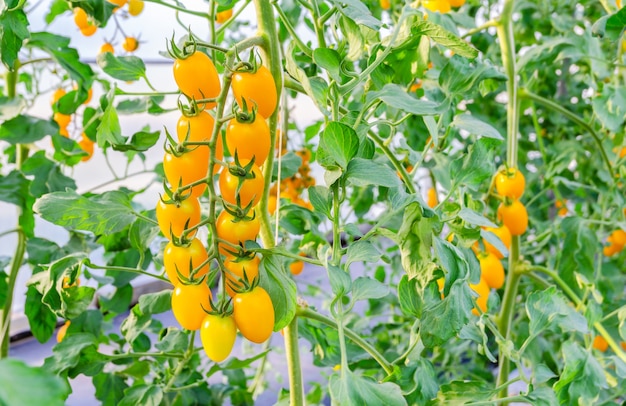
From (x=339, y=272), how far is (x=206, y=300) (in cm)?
9

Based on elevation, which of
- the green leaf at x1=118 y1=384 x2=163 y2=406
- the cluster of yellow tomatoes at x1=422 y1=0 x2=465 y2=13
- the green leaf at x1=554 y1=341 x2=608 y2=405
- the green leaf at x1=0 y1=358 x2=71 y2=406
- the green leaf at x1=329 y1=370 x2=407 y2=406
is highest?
the cluster of yellow tomatoes at x1=422 y1=0 x2=465 y2=13

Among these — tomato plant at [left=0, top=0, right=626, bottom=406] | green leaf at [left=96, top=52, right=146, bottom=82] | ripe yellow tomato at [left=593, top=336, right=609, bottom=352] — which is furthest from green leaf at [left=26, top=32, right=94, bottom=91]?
ripe yellow tomato at [left=593, top=336, right=609, bottom=352]

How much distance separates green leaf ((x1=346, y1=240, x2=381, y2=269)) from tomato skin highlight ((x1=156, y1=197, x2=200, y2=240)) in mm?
112

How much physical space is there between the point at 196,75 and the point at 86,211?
0.50ft

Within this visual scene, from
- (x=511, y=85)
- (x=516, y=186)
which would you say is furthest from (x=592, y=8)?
(x=516, y=186)

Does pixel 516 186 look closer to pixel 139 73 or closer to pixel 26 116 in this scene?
pixel 139 73

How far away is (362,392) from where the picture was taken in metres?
0.37

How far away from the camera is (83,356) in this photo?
63 centimetres

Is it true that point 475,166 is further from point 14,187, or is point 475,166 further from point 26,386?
point 14,187

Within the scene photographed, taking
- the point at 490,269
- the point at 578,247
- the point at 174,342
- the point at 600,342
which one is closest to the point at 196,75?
the point at 174,342

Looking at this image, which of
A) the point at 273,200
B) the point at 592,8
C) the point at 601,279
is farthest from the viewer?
the point at 592,8

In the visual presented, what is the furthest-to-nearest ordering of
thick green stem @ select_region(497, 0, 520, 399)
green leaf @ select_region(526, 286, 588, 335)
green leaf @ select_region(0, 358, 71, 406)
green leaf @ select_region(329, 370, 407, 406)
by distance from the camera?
thick green stem @ select_region(497, 0, 520, 399) → green leaf @ select_region(526, 286, 588, 335) → green leaf @ select_region(329, 370, 407, 406) → green leaf @ select_region(0, 358, 71, 406)

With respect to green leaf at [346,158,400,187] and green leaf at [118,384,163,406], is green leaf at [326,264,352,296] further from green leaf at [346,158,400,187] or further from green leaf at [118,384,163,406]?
green leaf at [118,384,163,406]

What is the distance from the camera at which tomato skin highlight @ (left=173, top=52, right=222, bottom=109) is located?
0.39 metres
